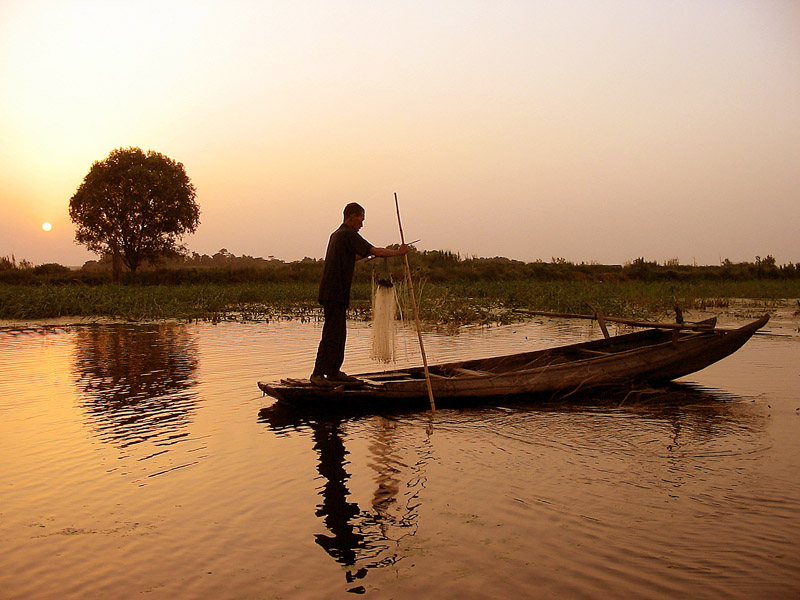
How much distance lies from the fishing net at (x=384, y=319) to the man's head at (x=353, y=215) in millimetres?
702

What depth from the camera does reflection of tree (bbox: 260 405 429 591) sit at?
3.40 metres

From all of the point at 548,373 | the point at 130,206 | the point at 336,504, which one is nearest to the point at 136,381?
the point at 548,373

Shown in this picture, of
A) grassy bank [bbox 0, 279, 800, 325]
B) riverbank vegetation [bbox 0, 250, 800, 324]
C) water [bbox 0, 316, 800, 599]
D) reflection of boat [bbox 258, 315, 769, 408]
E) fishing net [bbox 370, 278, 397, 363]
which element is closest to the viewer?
water [bbox 0, 316, 800, 599]

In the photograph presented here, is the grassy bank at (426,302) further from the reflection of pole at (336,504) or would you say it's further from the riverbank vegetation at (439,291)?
the reflection of pole at (336,504)

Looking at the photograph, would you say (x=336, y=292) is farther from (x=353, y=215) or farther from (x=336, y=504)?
(x=336, y=504)

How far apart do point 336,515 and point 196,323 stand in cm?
1245

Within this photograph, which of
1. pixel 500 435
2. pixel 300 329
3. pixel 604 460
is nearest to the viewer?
pixel 604 460

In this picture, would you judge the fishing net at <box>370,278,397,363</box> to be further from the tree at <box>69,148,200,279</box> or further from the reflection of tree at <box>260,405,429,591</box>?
the tree at <box>69,148,200,279</box>

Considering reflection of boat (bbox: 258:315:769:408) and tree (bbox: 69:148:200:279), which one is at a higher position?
tree (bbox: 69:148:200:279)

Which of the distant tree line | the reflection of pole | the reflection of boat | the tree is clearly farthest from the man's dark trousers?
the tree

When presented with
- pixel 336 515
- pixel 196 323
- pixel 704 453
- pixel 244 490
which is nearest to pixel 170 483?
pixel 244 490

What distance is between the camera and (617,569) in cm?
314

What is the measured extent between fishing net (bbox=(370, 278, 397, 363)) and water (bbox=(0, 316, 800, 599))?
3.24ft

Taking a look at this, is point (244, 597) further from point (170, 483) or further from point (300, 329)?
point (300, 329)
